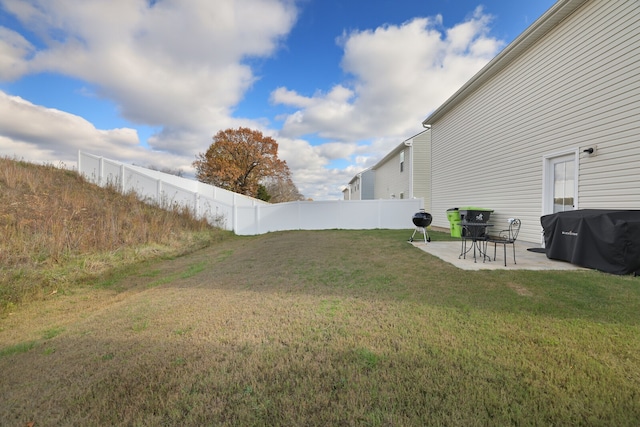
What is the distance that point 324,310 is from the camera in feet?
9.48

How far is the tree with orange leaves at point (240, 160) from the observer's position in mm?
25156

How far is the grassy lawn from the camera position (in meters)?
1.46

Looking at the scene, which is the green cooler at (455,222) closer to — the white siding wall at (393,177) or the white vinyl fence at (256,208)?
the white vinyl fence at (256,208)

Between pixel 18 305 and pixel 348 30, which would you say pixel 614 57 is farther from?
pixel 18 305

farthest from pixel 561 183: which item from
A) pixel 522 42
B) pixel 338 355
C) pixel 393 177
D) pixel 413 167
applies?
pixel 393 177

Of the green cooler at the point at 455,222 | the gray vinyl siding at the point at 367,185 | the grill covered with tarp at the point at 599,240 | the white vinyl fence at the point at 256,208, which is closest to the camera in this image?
the grill covered with tarp at the point at 599,240

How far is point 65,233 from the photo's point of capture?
5.75m

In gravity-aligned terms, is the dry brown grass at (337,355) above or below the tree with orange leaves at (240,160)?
below

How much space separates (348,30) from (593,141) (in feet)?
26.2

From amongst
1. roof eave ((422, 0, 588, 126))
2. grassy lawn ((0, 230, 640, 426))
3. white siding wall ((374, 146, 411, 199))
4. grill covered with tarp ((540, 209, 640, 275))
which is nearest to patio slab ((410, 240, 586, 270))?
grill covered with tarp ((540, 209, 640, 275))

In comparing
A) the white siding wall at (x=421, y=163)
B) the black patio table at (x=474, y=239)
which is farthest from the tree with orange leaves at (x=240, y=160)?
the black patio table at (x=474, y=239)

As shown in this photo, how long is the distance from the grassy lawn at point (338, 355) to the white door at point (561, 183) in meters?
3.00

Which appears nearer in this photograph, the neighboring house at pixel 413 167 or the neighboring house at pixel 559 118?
the neighboring house at pixel 559 118

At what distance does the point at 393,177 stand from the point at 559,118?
1363 centimetres
